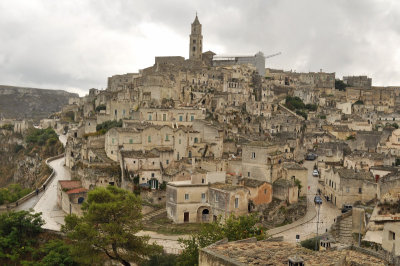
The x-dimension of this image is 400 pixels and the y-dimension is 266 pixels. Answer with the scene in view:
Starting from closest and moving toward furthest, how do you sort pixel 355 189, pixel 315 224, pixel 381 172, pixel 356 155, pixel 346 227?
pixel 346 227 → pixel 315 224 → pixel 355 189 → pixel 381 172 → pixel 356 155

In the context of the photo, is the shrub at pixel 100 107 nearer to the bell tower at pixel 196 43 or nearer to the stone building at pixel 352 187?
the bell tower at pixel 196 43

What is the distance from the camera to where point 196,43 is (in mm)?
94125

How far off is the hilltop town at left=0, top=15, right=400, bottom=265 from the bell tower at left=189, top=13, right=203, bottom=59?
18305 millimetres

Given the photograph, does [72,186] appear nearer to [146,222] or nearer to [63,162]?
[146,222]

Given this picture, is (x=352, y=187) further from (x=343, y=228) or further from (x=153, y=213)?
(x=153, y=213)

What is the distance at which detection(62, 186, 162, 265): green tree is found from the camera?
84.9ft

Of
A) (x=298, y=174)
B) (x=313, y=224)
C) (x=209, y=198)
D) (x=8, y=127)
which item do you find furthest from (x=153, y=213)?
(x=8, y=127)

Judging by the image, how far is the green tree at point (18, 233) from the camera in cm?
3234

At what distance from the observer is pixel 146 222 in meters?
35.5

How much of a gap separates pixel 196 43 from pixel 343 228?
7054cm

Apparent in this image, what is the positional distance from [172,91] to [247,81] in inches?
928

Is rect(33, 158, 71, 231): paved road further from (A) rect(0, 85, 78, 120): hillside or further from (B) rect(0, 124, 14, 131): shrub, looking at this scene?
(A) rect(0, 85, 78, 120): hillside

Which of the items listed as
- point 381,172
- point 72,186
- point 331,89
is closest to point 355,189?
point 381,172

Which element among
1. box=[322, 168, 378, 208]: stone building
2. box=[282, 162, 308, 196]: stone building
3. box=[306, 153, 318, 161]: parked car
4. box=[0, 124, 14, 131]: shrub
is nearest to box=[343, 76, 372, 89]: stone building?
box=[306, 153, 318, 161]: parked car
